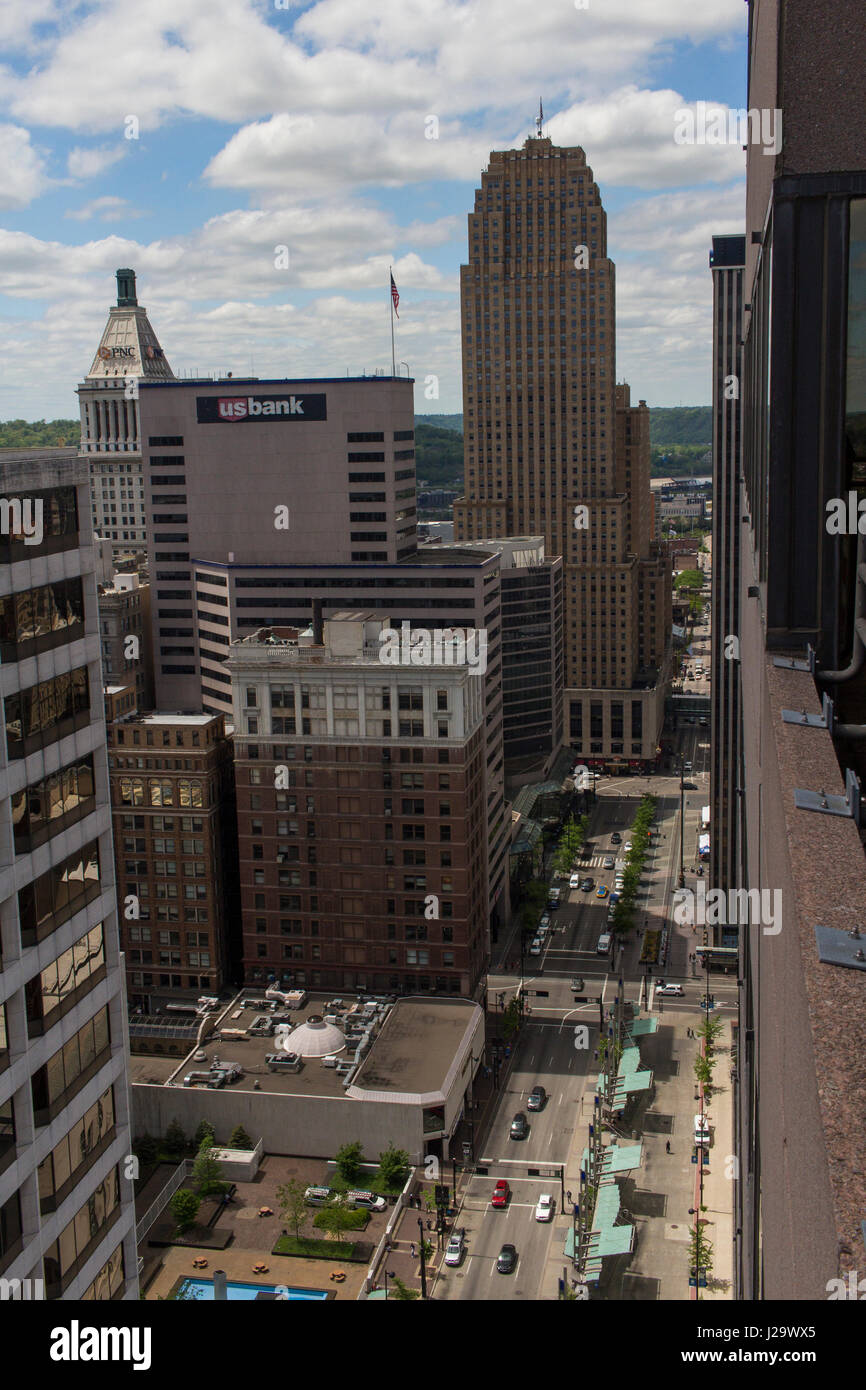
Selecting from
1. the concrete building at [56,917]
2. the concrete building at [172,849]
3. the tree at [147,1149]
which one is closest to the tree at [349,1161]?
the tree at [147,1149]

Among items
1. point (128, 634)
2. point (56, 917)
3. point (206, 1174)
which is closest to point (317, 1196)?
point (206, 1174)

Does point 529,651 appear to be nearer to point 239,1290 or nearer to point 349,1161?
point 349,1161

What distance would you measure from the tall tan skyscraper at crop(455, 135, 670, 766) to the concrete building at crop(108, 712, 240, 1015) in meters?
70.9

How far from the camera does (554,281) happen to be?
440ft

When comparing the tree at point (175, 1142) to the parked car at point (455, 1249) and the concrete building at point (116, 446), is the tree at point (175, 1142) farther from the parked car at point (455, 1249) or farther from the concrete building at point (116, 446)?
the concrete building at point (116, 446)

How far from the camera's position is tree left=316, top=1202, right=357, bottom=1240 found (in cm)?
5309

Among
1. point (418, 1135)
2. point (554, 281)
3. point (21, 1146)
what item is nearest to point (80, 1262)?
point (21, 1146)

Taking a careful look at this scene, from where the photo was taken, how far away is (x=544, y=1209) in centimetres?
5541

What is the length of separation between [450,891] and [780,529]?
6323cm

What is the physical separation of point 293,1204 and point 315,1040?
10.4 meters

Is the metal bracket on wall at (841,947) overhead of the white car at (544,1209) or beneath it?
overhead

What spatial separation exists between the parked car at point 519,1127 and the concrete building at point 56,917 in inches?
1728

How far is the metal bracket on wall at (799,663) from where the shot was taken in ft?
24.7

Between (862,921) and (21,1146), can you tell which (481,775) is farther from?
(862,921)
